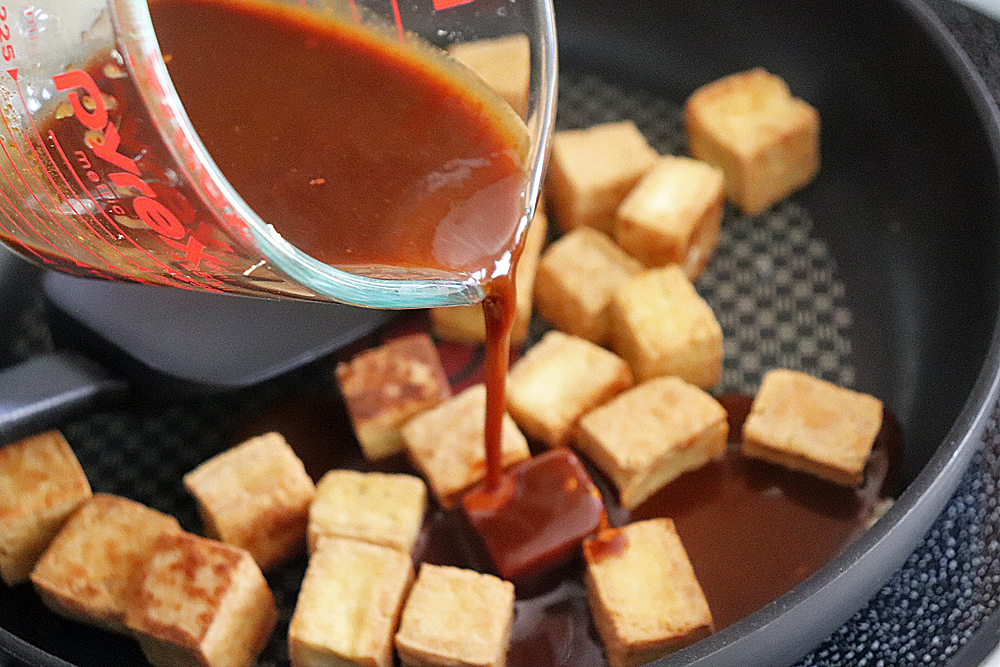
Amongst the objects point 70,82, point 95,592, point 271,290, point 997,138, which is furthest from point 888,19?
point 95,592

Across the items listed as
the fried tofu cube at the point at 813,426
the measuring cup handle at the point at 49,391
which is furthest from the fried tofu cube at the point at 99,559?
the fried tofu cube at the point at 813,426

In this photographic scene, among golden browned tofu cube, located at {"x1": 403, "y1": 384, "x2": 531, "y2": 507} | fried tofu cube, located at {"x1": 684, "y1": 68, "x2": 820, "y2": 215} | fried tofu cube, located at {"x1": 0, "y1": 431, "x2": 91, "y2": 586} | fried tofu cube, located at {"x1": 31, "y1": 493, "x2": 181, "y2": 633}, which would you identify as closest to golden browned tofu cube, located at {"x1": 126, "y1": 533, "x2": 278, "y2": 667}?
fried tofu cube, located at {"x1": 31, "y1": 493, "x2": 181, "y2": 633}

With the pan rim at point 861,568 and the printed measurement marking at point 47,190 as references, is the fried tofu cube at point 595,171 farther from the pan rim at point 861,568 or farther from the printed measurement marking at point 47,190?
the printed measurement marking at point 47,190

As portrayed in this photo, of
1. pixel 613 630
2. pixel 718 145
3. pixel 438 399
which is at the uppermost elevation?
pixel 718 145

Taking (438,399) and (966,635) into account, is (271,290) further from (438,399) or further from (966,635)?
(966,635)

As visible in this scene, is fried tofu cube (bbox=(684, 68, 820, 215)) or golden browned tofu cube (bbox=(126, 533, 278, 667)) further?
fried tofu cube (bbox=(684, 68, 820, 215))

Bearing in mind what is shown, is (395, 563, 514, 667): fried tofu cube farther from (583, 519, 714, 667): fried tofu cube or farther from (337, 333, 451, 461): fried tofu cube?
(337, 333, 451, 461): fried tofu cube

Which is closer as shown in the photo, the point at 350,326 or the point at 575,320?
the point at 350,326
